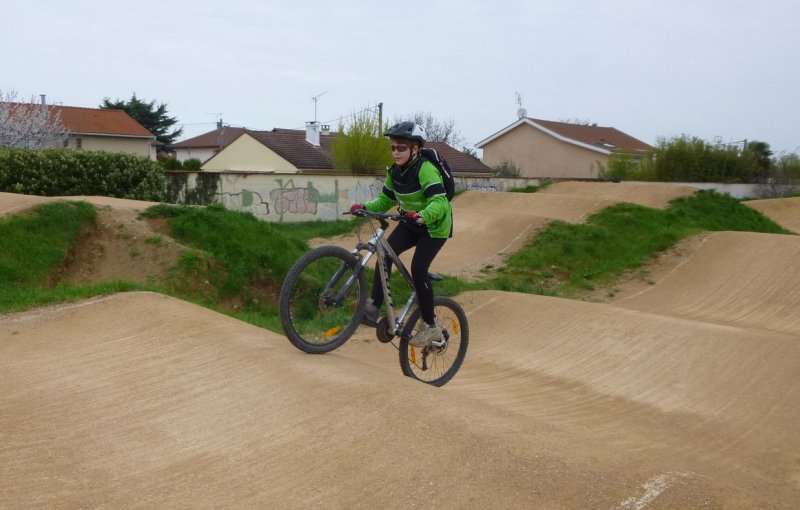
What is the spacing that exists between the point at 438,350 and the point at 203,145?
61.6m

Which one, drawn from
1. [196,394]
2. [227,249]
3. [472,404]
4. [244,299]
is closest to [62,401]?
[196,394]

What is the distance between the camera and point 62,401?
204 inches

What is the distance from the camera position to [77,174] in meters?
17.7

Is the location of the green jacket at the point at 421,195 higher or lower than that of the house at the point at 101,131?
lower

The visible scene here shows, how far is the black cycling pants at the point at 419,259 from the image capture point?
614 cm

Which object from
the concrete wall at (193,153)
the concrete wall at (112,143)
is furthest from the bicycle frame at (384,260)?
the concrete wall at (193,153)

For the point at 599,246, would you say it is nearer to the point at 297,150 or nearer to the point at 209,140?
the point at 297,150

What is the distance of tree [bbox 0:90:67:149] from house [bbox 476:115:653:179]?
25.5 m

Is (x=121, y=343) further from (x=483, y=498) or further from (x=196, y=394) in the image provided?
(x=483, y=498)

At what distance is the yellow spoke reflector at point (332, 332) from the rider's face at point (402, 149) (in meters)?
1.34

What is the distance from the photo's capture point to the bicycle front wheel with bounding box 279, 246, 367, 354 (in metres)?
5.69

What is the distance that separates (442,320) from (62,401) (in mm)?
3063

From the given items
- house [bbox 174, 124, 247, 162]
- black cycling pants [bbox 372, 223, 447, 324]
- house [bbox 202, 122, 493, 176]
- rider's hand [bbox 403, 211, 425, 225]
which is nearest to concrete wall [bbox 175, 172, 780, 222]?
house [bbox 202, 122, 493, 176]

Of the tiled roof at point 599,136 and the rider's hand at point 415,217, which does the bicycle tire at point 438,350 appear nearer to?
the rider's hand at point 415,217
